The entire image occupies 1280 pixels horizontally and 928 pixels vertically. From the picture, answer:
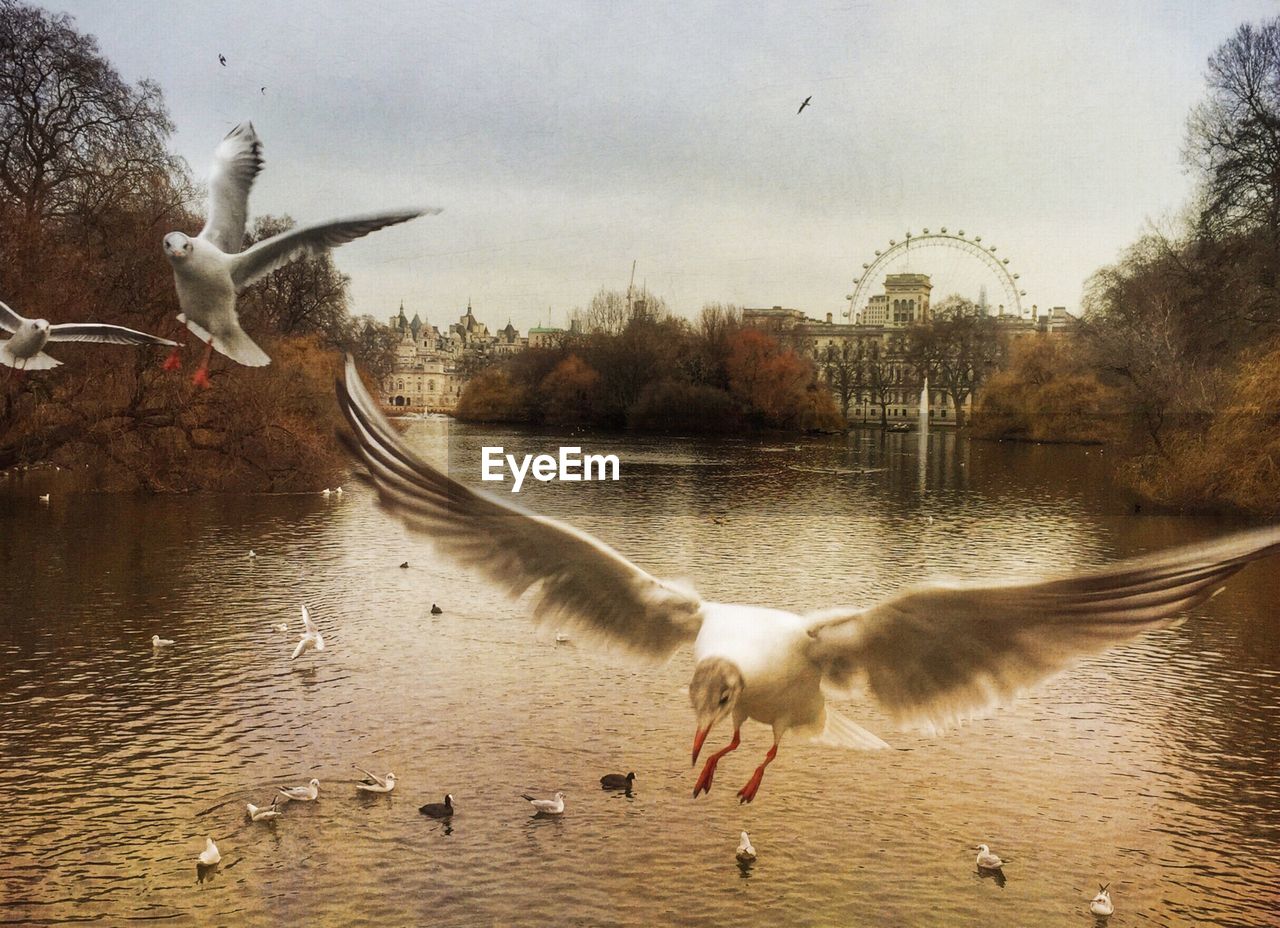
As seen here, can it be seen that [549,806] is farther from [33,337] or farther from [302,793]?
[33,337]

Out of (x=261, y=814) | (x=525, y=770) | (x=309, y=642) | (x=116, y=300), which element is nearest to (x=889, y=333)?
(x=116, y=300)

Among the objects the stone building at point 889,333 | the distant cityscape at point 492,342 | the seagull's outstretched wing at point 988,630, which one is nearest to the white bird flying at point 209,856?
the seagull's outstretched wing at point 988,630

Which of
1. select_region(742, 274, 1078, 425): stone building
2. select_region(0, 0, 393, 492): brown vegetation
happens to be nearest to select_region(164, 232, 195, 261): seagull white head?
select_region(0, 0, 393, 492): brown vegetation

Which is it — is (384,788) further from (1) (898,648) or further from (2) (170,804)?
(1) (898,648)

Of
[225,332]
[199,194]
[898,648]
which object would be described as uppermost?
[199,194]

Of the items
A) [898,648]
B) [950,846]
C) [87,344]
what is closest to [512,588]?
[898,648]
